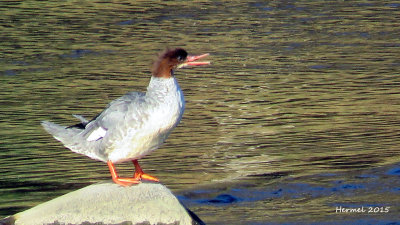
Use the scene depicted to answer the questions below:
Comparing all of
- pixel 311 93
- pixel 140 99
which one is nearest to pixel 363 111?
pixel 311 93

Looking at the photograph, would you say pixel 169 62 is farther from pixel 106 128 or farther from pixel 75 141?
pixel 75 141

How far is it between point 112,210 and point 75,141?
29.5 inches

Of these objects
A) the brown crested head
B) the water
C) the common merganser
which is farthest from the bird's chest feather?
the water

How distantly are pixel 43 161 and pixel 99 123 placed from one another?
244 centimetres

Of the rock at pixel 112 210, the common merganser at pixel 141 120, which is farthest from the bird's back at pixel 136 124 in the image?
the rock at pixel 112 210

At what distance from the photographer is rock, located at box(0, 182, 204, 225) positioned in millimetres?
6707

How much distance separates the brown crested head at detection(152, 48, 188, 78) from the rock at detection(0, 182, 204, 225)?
0.90 meters

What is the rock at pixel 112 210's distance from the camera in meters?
6.71

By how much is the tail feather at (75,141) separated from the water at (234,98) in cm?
91

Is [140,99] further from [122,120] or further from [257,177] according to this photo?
[257,177]

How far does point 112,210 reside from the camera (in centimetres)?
676

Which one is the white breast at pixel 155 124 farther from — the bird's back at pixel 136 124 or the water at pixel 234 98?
the water at pixel 234 98

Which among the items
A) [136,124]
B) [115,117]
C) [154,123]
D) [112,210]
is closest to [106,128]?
[115,117]

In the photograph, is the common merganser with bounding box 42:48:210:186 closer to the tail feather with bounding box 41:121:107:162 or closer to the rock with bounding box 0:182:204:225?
the tail feather with bounding box 41:121:107:162
